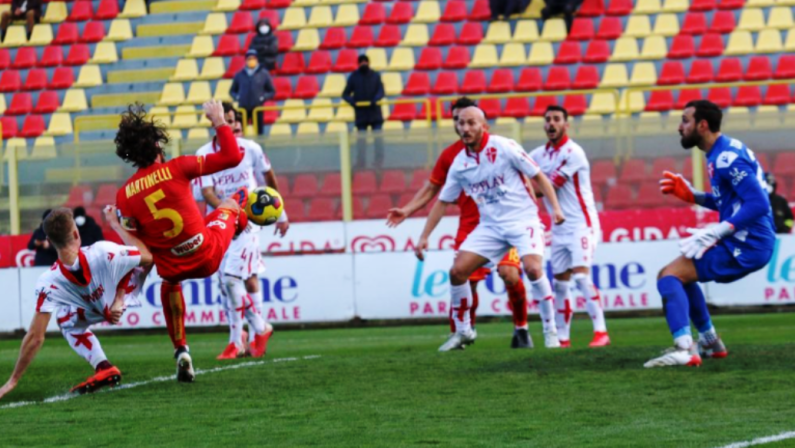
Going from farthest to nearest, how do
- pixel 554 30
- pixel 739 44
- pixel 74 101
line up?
pixel 74 101, pixel 554 30, pixel 739 44

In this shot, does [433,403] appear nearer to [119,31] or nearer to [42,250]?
[42,250]

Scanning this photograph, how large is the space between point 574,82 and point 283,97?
5081 millimetres

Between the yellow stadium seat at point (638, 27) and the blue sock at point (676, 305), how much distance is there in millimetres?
15121

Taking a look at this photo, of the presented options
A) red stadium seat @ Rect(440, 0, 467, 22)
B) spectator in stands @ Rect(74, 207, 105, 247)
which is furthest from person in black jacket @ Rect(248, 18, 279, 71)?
spectator in stands @ Rect(74, 207, 105, 247)

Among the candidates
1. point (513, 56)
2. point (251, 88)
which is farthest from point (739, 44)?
point (251, 88)

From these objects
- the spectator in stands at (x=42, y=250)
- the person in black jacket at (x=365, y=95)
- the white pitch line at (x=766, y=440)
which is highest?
the person in black jacket at (x=365, y=95)

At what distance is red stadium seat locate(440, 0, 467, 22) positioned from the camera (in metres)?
25.3

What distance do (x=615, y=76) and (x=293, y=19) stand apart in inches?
247

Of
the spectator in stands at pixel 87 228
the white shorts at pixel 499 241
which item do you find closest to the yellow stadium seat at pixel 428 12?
the spectator in stands at pixel 87 228

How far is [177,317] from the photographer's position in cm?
975

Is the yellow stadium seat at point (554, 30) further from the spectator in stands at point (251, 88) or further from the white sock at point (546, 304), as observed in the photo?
the white sock at point (546, 304)

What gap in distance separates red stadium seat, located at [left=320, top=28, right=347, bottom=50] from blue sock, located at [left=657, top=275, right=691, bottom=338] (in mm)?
16331

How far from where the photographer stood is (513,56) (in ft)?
79.6

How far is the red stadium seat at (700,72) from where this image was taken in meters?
22.9
